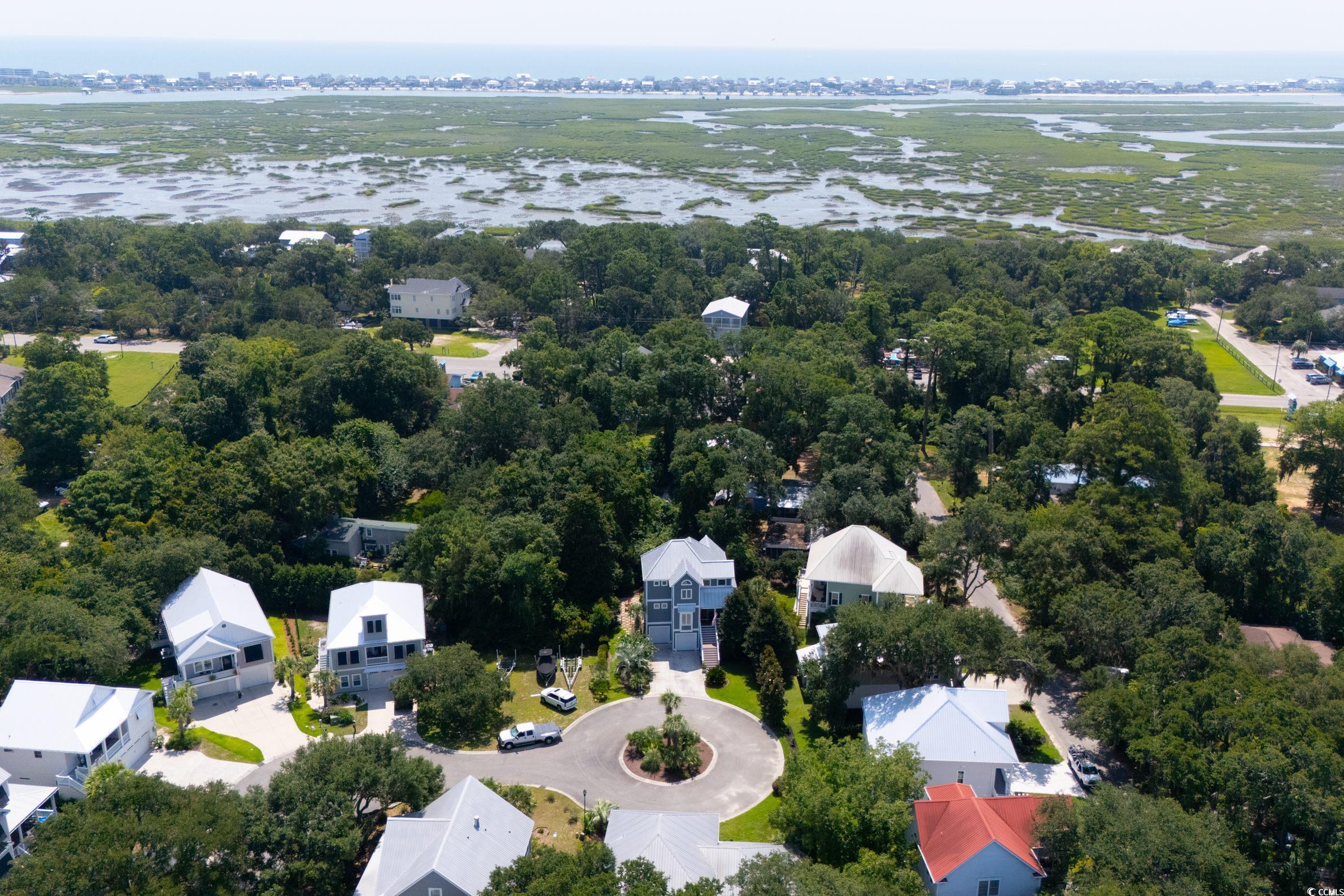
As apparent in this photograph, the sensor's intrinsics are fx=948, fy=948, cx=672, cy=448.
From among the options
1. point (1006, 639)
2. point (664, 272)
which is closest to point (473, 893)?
point (1006, 639)

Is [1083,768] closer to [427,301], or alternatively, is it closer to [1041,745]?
[1041,745]

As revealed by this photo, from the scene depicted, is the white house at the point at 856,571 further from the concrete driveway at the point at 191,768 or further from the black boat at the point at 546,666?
the concrete driveway at the point at 191,768

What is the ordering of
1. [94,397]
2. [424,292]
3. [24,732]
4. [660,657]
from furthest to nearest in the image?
[424,292] → [94,397] → [660,657] → [24,732]

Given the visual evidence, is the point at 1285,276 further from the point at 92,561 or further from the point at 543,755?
the point at 92,561

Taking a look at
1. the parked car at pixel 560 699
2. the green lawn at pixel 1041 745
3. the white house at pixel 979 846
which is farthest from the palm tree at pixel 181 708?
the green lawn at pixel 1041 745

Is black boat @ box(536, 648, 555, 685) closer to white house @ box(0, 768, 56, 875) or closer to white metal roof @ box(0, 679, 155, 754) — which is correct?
white metal roof @ box(0, 679, 155, 754)
